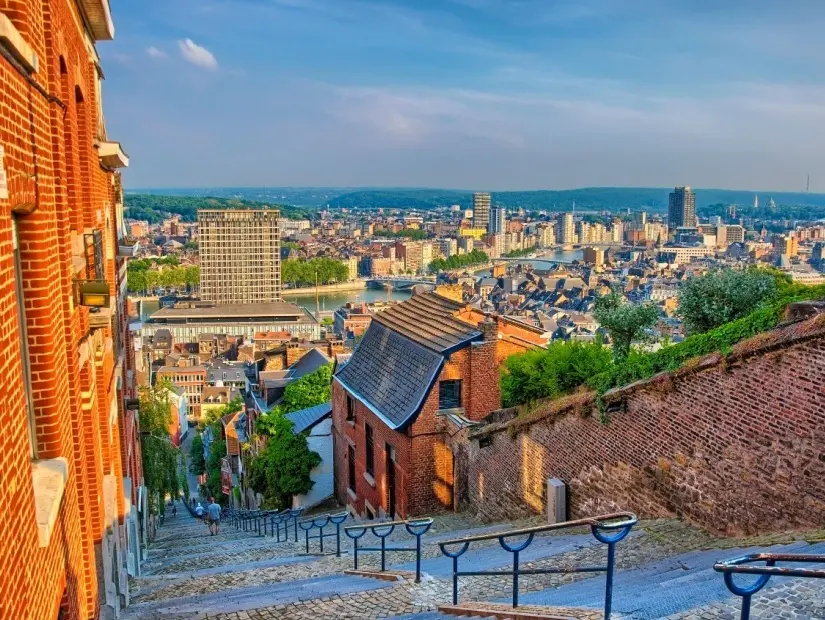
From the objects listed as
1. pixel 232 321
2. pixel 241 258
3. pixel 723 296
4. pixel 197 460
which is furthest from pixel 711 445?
pixel 241 258

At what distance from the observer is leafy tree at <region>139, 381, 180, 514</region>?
73.6 ft

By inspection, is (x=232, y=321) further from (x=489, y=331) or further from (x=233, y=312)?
(x=489, y=331)

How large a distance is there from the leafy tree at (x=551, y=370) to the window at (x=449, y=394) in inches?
56.5

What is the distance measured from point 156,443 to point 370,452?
7.12 meters

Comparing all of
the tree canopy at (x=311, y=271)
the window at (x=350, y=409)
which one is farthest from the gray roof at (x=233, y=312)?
the window at (x=350, y=409)

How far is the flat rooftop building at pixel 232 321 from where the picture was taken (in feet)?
368

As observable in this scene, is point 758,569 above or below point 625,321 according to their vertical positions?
above

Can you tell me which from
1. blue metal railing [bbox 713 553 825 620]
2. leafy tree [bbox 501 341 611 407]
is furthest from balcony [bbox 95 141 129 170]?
blue metal railing [bbox 713 553 825 620]

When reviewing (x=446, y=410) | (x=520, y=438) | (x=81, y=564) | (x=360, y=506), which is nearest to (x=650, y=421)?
(x=520, y=438)

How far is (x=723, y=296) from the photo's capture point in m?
15.2

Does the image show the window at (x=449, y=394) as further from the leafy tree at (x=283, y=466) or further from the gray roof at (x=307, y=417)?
the gray roof at (x=307, y=417)

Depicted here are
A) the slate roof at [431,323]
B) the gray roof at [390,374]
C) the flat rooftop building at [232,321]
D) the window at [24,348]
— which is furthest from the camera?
the flat rooftop building at [232,321]

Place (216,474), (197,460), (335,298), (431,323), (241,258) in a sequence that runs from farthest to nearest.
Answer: (335,298) → (241,258) → (197,460) → (216,474) → (431,323)

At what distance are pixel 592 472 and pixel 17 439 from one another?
9.66m
